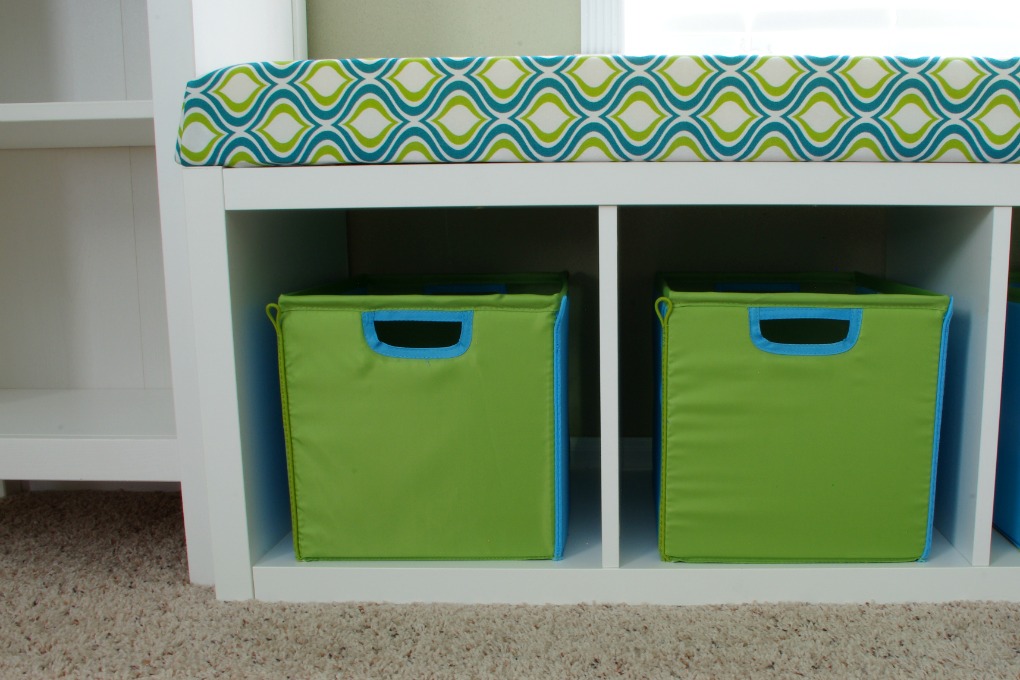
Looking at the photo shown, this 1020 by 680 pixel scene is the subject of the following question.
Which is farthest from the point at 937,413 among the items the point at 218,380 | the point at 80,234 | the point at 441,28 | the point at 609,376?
the point at 80,234

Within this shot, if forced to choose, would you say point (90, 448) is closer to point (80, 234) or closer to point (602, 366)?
point (80, 234)

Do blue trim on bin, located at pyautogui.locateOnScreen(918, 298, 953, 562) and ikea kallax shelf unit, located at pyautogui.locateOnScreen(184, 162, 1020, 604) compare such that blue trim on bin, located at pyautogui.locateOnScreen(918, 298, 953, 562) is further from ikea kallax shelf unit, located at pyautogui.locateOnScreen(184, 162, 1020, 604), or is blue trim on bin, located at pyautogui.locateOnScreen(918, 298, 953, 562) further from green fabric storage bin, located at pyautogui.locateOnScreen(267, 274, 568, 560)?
green fabric storage bin, located at pyautogui.locateOnScreen(267, 274, 568, 560)

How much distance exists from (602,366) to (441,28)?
28.8 inches

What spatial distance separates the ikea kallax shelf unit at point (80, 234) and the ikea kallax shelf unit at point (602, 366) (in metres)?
0.33

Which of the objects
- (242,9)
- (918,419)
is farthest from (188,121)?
(918,419)

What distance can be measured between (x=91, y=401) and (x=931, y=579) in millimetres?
1209

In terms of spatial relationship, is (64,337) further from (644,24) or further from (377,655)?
(644,24)

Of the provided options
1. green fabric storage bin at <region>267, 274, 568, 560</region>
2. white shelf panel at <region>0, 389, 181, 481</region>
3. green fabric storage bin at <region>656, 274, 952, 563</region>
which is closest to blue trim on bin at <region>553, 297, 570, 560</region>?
green fabric storage bin at <region>267, 274, 568, 560</region>

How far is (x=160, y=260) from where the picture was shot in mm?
1348

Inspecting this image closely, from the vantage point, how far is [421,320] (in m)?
0.84

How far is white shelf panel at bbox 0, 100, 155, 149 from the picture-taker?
932 mm

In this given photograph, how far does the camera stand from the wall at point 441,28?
4.19ft

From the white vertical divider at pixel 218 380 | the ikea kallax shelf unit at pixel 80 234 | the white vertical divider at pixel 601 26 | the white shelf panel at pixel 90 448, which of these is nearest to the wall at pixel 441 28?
the white vertical divider at pixel 601 26

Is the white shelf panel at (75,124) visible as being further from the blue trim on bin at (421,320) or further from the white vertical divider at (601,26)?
the white vertical divider at (601,26)
